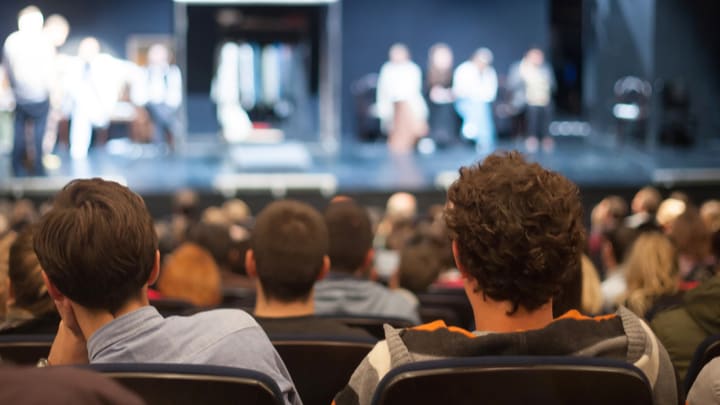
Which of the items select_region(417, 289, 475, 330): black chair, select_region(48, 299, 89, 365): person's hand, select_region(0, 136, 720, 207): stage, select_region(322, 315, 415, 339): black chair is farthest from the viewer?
select_region(0, 136, 720, 207): stage

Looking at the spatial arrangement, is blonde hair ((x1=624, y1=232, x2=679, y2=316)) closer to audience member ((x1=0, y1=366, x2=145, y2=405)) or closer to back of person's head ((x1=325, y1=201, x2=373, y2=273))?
back of person's head ((x1=325, y1=201, x2=373, y2=273))

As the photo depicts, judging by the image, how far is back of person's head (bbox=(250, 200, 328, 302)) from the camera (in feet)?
9.84

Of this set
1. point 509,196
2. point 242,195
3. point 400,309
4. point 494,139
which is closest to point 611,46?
point 494,139

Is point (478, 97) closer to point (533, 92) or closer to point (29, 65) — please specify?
point (533, 92)

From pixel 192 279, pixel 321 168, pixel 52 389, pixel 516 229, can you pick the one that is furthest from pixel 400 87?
pixel 52 389

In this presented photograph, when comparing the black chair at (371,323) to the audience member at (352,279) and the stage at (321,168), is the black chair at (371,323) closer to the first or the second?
the audience member at (352,279)

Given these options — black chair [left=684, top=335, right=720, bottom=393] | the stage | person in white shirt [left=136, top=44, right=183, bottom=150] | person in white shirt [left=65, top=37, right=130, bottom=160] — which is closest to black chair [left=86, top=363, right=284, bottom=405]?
black chair [left=684, top=335, right=720, bottom=393]

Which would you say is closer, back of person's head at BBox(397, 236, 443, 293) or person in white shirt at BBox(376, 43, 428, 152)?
back of person's head at BBox(397, 236, 443, 293)

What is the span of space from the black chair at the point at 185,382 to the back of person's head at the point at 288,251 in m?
1.32

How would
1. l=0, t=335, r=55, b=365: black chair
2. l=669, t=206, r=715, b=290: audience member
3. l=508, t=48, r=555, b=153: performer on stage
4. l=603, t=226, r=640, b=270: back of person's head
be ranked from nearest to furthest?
l=0, t=335, r=55, b=365: black chair → l=669, t=206, r=715, b=290: audience member → l=603, t=226, r=640, b=270: back of person's head → l=508, t=48, r=555, b=153: performer on stage

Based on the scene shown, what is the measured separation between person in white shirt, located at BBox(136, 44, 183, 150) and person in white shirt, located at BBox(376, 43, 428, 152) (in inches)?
118

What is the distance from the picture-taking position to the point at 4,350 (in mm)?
2160

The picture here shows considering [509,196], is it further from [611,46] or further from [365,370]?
[611,46]

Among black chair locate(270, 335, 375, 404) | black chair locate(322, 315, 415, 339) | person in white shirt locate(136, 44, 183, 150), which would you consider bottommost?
black chair locate(322, 315, 415, 339)
